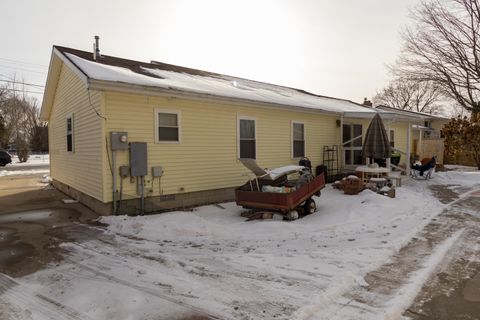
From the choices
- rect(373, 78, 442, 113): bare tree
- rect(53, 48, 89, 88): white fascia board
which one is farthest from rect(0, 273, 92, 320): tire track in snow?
rect(373, 78, 442, 113): bare tree

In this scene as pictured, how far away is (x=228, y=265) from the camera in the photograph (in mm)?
4656

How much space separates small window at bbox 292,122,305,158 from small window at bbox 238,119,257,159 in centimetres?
210

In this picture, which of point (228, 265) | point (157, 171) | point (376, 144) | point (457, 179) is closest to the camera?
point (228, 265)

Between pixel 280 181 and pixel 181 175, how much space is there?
2.60 meters

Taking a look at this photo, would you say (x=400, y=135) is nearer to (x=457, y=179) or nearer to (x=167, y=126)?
(x=457, y=179)

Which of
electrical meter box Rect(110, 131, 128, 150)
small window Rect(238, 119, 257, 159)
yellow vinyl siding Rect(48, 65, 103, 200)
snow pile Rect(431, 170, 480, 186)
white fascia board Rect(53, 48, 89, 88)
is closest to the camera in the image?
white fascia board Rect(53, 48, 89, 88)

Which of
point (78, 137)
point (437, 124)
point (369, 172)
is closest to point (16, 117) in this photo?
point (78, 137)

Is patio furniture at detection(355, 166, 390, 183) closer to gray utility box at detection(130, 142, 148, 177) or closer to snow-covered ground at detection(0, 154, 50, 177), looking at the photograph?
gray utility box at detection(130, 142, 148, 177)

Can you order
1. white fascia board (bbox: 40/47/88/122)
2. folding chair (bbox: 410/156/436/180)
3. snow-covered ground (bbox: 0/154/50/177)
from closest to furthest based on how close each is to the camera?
white fascia board (bbox: 40/47/88/122) < folding chair (bbox: 410/156/436/180) < snow-covered ground (bbox: 0/154/50/177)

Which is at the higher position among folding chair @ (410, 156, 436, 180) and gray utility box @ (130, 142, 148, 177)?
gray utility box @ (130, 142, 148, 177)

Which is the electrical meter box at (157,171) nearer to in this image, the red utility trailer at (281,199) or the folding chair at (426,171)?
the red utility trailer at (281,199)

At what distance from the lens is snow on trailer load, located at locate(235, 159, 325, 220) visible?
23.3 feet

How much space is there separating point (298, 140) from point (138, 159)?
645 centimetres

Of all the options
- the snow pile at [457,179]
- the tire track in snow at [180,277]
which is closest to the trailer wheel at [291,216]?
the tire track in snow at [180,277]
